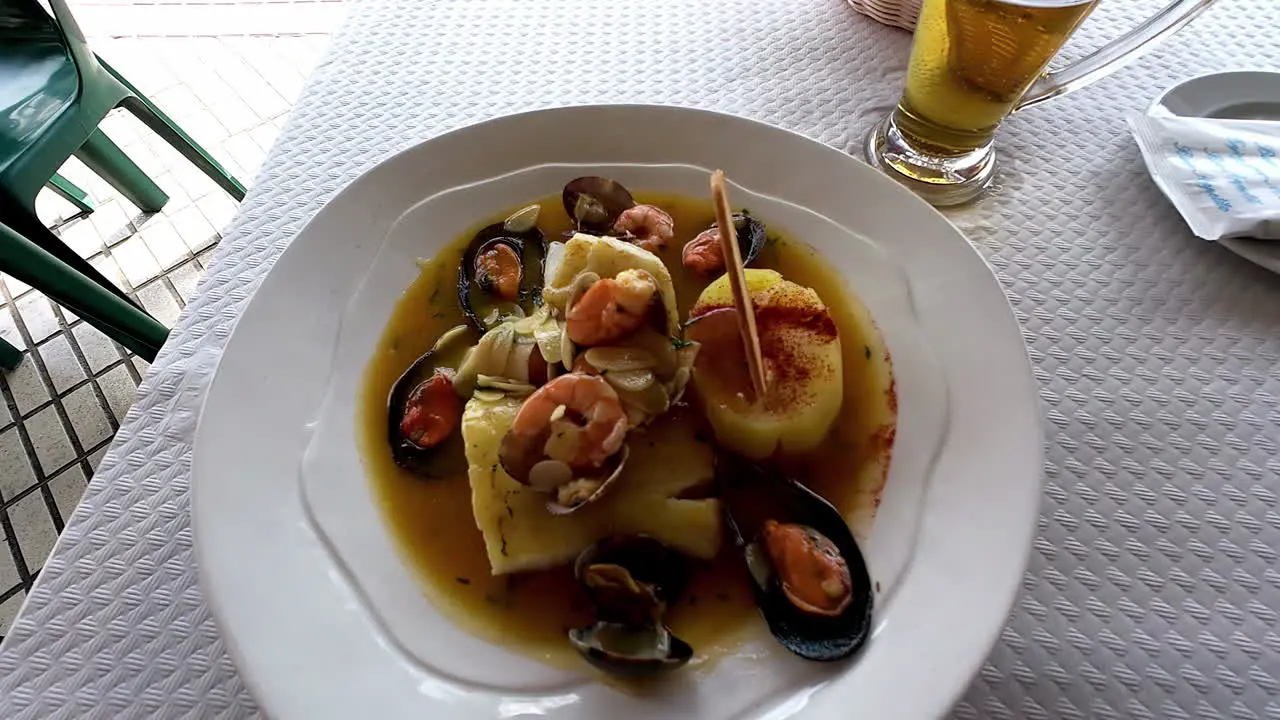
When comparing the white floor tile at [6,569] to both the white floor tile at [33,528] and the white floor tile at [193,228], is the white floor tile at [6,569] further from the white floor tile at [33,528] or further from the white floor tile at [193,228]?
the white floor tile at [193,228]

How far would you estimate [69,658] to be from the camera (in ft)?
3.38

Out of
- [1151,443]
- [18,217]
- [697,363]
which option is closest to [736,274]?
[697,363]

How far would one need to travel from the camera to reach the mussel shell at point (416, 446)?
126 cm

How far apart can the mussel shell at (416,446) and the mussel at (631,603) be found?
30 cm

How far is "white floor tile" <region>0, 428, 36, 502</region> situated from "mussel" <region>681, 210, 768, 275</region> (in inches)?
90.5

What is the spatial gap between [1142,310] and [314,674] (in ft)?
4.95

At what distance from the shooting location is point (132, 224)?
117 inches

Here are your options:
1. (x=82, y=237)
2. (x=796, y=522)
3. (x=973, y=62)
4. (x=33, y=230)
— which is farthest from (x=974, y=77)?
(x=82, y=237)

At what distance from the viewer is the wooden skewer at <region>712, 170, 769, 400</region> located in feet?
3.41

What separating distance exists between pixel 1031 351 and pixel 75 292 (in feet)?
6.94

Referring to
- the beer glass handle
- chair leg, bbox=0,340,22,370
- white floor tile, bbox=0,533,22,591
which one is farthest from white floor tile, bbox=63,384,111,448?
the beer glass handle

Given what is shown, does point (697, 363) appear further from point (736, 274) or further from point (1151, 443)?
point (1151, 443)

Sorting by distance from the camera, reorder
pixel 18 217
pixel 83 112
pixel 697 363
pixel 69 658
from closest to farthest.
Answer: pixel 69 658 → pixel 697 363 → pixel 18 217 → pixel 83 112

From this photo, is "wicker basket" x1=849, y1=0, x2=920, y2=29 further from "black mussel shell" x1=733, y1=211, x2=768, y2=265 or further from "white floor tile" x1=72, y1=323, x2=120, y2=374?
"white floor tile" x1=72, y1=323, x2=120, y2=374
